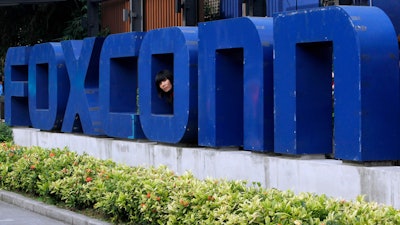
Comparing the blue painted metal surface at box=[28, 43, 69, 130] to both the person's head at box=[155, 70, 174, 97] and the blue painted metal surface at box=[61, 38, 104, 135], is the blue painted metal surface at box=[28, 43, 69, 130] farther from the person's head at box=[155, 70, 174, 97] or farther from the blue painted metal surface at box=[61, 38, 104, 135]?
the person's head at box=[155, 70, 174, 97]

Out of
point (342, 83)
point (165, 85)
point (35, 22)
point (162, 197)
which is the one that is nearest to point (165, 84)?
point (165, 85)

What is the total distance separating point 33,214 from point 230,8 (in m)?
9.70

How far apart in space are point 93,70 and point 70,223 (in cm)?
608

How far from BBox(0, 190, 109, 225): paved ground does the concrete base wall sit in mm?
2240

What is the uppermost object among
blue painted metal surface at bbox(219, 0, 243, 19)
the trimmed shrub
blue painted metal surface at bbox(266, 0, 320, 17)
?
blue painted metal surface at bbox(219, 0, 243, 19)

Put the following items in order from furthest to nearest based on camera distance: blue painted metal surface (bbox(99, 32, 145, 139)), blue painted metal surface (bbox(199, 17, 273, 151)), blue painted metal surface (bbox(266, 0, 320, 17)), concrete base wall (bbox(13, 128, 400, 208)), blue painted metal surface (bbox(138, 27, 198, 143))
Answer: blue painted metal surface (bbox(266, 0, 320, 17))
blue painted metal surface (bbox(99, 32, 145, 139))
blue painted metal surface (bbox(138, 27, 198, 143))
blue painted metal surface (bbox(199, 17, 273, 151))
concrete base wall (bbox(13, 128, 400, 208))

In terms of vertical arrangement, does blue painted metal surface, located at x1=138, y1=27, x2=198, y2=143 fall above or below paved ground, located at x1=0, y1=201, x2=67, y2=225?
above

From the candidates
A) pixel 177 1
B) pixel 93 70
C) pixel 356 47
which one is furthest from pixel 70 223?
pixel 177 1

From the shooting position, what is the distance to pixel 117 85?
16.6 m

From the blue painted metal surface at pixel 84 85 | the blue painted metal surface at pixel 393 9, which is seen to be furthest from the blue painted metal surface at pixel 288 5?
the blue painted metal surface at pixel 393 9

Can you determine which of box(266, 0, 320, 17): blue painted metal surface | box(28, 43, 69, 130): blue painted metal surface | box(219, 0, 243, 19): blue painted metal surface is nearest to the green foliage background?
box(219, 0, 243, 19): blue painted metal surface

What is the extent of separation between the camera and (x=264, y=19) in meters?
12.7

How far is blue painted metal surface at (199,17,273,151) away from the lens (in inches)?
482

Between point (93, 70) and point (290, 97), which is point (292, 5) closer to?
point (93, 70)
